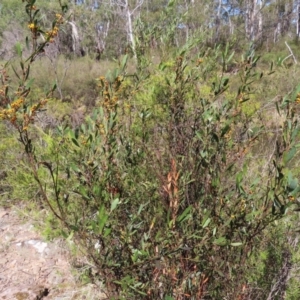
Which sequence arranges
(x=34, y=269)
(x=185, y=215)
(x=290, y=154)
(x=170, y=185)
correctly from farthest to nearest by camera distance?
(x=34, y=269)
(x=170, y=185)
(x=185, y=215)
(x=290, y=154)

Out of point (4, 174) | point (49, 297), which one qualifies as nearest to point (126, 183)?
point (49, 297)

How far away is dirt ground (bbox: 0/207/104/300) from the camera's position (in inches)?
100

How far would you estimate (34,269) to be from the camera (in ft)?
9.41

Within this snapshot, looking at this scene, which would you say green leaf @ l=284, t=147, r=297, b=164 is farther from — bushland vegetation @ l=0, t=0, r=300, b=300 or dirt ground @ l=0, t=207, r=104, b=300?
dirt ground @ l=0, t=207, r=104, b=300

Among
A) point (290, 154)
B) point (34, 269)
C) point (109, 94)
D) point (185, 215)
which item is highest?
point (109, 94)

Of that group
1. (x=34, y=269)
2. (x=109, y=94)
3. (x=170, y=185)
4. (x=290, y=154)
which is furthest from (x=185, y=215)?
(x=34, y=269)

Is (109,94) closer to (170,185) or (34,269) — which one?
(170,185)

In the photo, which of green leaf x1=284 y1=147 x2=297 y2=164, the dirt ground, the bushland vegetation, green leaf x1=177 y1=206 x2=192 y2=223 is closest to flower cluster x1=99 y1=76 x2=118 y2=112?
the bushland vegetation

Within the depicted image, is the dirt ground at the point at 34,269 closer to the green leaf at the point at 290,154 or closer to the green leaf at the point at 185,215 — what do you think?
the green leaf at the point at 185,215

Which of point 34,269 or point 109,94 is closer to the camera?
point 109,94

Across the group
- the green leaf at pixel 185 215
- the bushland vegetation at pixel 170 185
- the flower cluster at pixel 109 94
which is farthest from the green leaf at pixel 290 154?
the flower cluster at pixel 109 94

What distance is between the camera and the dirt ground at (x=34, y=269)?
255cm

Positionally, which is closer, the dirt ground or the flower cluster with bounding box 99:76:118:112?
the flower cluster with bounding box 99:76:118:112

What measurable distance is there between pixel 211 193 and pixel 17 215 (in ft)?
9.85
